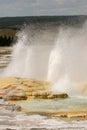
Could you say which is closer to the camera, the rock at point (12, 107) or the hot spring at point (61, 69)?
the rock at point (12, 107)

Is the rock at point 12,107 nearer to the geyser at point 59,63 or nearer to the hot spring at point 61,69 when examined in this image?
the hot spring at point 61,69

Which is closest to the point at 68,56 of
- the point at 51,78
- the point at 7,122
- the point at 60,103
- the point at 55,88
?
the point at 51,78

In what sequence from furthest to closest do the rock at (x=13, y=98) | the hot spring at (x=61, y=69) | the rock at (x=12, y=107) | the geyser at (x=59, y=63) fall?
the geyser at (x=59, y=63) < the rock at (x=13, y=98) < the hot spring at (x=61, y=69) < the rock at (x=12, y=107)

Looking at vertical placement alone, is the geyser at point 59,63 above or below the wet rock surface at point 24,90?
below

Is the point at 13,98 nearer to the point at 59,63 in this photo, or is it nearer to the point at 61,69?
the point at 61,69

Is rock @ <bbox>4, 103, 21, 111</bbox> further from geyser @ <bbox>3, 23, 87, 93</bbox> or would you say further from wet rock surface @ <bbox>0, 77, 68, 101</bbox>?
geyser @ <bbox>3, 23, 87, 93</bbox>

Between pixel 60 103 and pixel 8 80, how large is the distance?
5.73 m

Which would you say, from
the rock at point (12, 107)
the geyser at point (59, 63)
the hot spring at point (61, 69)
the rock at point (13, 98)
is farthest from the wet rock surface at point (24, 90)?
the rock at point (12, 107)

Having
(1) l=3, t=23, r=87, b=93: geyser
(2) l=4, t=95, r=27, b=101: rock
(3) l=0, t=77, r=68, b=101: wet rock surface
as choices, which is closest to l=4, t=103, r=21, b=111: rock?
(2) l=4, t=95, r=27, b=101: rock

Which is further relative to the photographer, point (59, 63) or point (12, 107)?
point (59, 63)

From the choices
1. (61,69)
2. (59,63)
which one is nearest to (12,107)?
(61,69)

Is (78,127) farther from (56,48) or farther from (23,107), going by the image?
(56,48)

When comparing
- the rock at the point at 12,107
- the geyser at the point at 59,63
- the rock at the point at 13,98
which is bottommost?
the geyser at the point at 59,63

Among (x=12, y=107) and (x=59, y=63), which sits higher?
(x=12, y=107)
